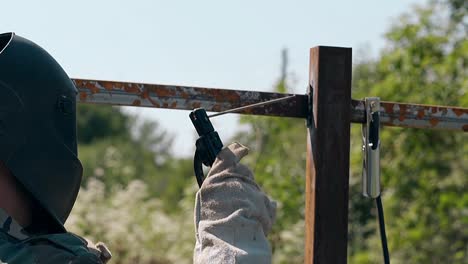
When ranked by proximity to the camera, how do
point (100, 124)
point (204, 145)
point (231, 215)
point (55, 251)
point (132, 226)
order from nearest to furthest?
point (55, 251), point (231, 215), point (204, 145), point (132, 226), point (100, 124)

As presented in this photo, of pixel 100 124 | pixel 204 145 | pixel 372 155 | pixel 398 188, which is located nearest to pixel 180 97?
pixel 204 145

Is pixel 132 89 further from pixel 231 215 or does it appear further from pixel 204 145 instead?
pixel 231 215

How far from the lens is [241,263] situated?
2186mm

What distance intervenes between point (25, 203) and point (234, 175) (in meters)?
0.47

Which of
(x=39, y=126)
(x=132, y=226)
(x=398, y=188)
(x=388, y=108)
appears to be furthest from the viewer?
(x=398, y=188)

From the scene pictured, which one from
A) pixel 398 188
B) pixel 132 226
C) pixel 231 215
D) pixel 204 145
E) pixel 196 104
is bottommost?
pixel 231 215

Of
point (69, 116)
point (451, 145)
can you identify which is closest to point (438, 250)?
point (451, 145)

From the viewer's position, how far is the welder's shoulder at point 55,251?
74.7 inches

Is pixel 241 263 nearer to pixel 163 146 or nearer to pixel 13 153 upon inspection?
pixel 13 153

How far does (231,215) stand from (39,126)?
1.46 ft

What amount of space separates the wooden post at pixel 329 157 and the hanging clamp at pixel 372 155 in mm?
51

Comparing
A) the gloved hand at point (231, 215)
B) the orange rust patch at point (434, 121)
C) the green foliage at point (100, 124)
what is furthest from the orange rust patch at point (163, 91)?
the green foliage at point (100, 124)

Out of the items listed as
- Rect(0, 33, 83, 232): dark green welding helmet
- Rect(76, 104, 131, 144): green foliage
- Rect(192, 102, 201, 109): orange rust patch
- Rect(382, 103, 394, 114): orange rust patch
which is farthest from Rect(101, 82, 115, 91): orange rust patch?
Rect(76, 104, 131, 144): green foliage

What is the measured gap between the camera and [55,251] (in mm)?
1913
